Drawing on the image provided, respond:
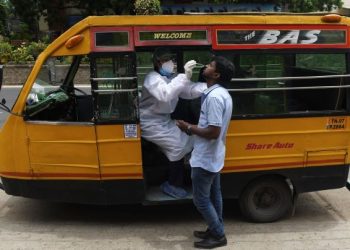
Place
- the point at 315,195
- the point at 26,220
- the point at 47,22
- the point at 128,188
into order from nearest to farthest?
the point at 128,188 < the point at 26,220 < the point at 315,195 < the point at 47,22

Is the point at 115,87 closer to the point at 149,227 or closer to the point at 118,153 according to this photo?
the point at 118,153

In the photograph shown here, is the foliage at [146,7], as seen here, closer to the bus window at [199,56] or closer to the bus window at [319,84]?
the bus window at [319,84]

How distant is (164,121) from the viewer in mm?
4777

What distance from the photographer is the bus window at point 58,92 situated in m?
4.76

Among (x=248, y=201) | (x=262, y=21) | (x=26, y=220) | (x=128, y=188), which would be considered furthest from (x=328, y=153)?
(x=26, y=220)

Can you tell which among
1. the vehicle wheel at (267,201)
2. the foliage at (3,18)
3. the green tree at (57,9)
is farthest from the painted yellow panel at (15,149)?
the foliage at (3,18)

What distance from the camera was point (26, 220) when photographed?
5.12 metres

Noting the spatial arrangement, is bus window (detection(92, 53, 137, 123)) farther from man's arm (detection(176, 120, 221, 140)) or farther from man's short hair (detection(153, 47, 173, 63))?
man's arm (detection(176, 120, 221, 140))

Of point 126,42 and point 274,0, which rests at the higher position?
point 274,0

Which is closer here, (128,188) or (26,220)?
(128,188)

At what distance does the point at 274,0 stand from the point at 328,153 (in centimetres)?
2408

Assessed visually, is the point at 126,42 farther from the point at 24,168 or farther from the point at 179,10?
the point at 179,10

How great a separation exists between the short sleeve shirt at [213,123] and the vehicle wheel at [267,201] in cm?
95

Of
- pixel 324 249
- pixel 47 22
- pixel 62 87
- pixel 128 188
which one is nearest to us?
pixel 324 249
